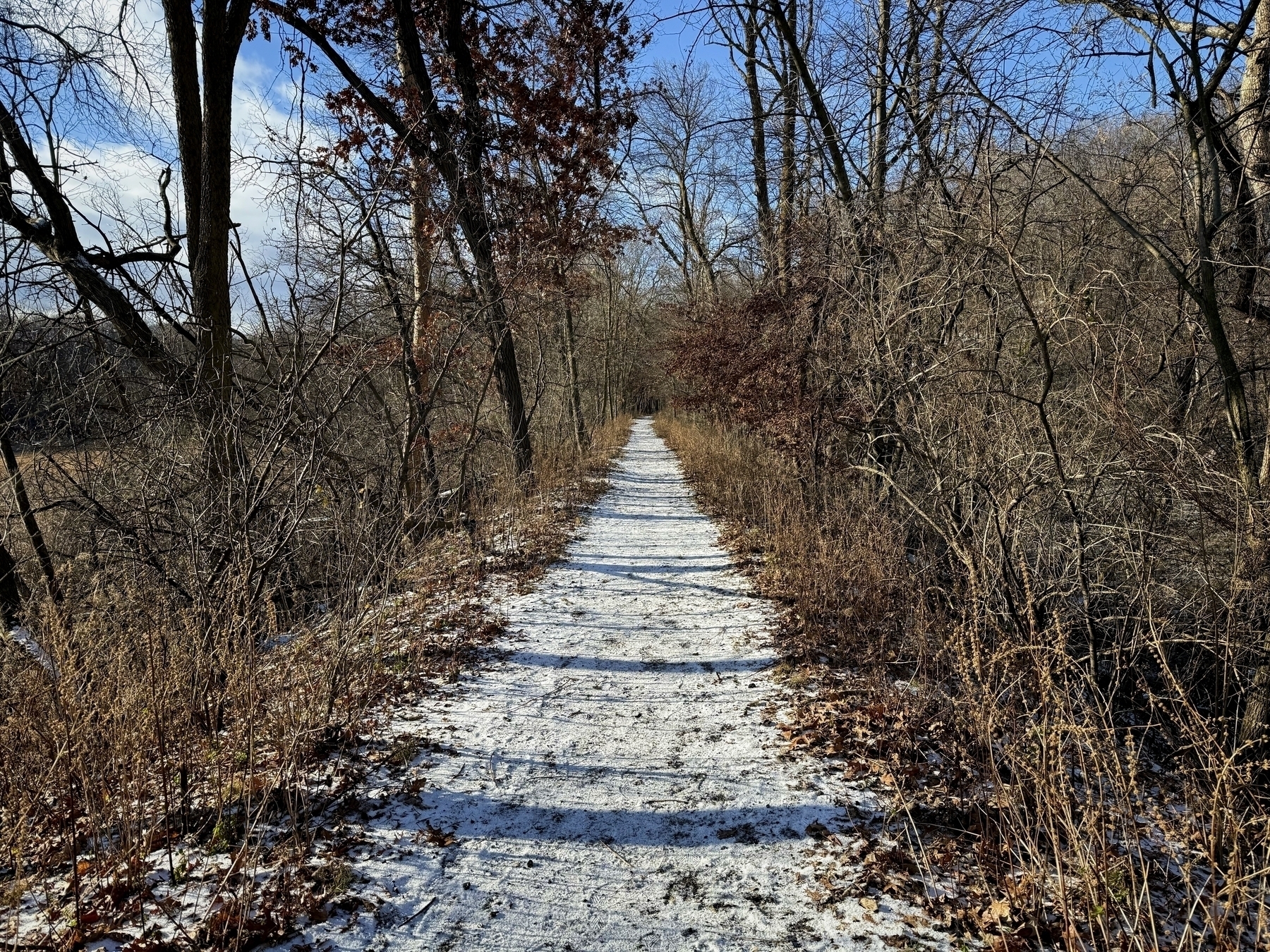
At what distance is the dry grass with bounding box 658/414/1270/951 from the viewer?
2.45m

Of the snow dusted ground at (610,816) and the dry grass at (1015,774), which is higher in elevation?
the dry grass at (1015,774)

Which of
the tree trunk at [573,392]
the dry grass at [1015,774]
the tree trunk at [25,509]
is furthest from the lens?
the tree trunk at [573,392]

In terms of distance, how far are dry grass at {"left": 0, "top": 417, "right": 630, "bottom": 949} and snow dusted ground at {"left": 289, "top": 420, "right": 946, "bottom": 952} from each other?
12.3 inches

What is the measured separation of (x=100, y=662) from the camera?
404 centimetres

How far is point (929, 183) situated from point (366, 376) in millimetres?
4821

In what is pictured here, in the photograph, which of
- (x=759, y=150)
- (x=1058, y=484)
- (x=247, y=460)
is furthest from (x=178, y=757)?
(x=759, y=150)

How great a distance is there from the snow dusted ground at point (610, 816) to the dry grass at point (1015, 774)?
0.28 m

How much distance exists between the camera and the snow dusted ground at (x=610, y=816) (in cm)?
271

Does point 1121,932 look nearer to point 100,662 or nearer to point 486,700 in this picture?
point 486,700

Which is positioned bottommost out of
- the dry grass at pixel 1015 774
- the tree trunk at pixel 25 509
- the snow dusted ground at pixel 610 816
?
the snow dusted ground at pixel 610 816

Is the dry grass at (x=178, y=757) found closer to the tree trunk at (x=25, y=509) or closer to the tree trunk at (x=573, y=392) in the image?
the tree trunk at (x=25, y=509)

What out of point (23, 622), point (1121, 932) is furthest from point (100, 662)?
point (1121, 932)

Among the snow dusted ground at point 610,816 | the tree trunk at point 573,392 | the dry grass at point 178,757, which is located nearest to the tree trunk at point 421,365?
the dry grass at point 178,757

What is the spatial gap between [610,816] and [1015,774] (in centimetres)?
192
